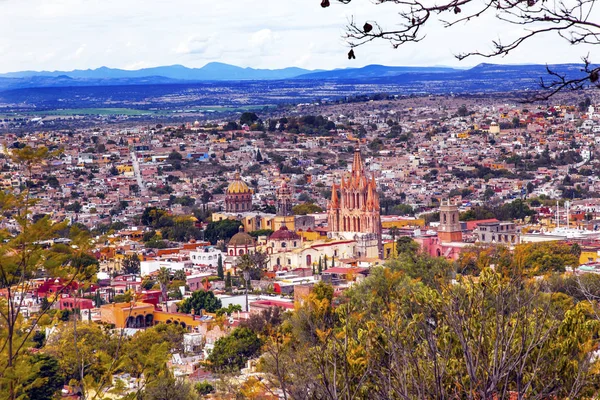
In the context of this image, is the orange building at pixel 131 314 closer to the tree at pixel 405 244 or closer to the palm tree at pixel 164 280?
the palm tree at pixel 164 280

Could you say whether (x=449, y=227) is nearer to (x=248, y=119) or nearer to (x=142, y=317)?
(x=142, y=317)

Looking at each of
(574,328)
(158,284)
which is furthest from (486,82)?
(574,328)

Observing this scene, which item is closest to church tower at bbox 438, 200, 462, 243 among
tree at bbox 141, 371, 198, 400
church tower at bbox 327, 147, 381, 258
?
church tower at bbox 327, 147, 381, 258

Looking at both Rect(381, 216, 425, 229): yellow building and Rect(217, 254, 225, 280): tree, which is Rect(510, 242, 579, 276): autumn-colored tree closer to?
Rect(217, 254, 225, 280): tree

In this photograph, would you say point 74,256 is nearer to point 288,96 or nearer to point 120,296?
point 120,296

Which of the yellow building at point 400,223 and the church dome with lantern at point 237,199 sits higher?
the church dome with lantern at point 237,199

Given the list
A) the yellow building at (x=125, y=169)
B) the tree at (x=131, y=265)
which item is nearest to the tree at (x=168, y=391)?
the tree at (x=131, y=265)

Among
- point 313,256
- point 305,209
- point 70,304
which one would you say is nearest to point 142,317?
point 70,304
